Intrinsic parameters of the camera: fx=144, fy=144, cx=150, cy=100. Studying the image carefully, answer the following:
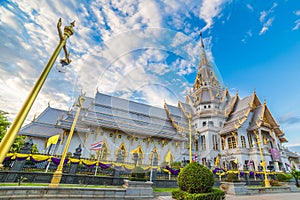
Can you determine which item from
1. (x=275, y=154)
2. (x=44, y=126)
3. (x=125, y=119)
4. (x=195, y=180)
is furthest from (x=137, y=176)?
(x=275, y=154)

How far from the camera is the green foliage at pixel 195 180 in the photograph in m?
6.09

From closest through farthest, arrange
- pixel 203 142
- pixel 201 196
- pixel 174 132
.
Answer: pixel 201 196
pixel 174 132
pixel 203 142

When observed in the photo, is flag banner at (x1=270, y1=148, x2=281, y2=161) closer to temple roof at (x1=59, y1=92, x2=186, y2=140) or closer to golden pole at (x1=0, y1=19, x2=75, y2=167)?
temple roof at (x1=59, y1=92, x2=186, y2=140)

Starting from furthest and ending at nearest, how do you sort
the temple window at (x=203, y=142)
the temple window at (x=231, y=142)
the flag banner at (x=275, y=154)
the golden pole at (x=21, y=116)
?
1. the temple window at (x=203, y=142)
2. the temple window at (x=231, y=142)
3. the flag banner at (x=275, y=154)
4. the golden pole at (x=21, y=116)

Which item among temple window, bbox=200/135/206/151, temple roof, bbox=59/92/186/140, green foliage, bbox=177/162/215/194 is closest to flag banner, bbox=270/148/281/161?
temple window, bbox=200/135/206/151

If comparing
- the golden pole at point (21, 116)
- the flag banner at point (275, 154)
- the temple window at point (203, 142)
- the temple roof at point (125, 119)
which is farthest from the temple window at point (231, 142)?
the golden pole at point (21, 116)

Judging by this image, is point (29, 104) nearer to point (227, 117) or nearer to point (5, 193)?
point (5, 193)

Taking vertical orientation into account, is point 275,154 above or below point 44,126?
above

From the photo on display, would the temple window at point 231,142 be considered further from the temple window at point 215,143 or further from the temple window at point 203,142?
the temple window at point 203,142

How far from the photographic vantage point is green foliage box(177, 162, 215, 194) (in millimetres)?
6094

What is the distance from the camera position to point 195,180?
618 centimetres

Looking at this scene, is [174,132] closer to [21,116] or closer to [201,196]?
[201,196]

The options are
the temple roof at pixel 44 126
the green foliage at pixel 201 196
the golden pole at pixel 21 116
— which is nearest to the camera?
the golden pole at pixel 21 116

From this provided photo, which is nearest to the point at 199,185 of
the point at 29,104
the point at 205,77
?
the point at 29,104
